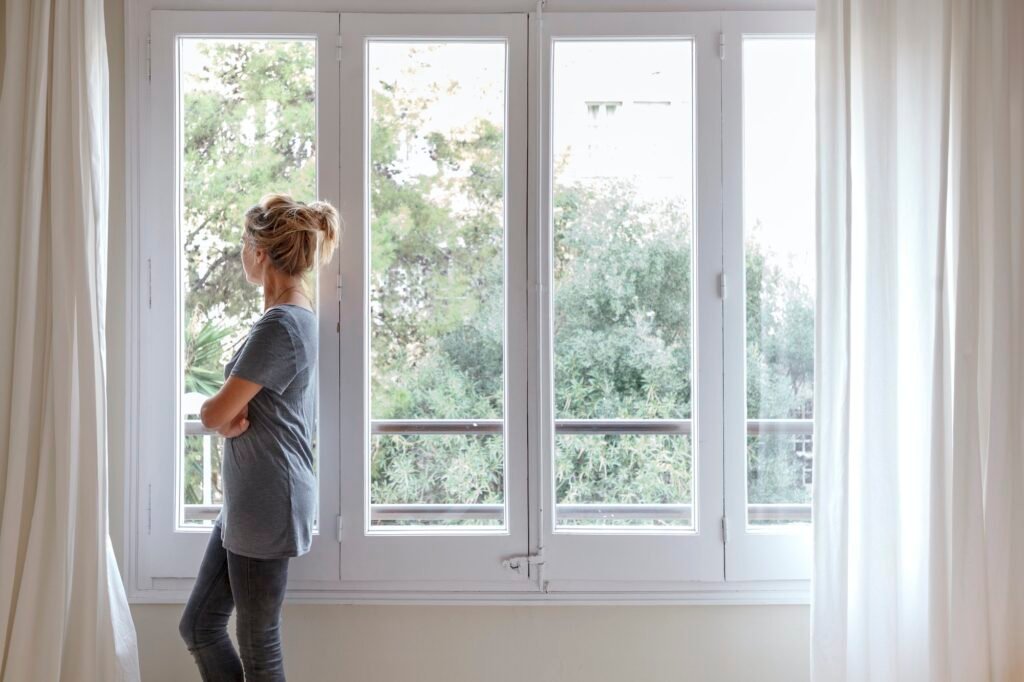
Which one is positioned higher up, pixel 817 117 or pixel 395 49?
pixel 395 49

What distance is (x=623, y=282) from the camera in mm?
1979

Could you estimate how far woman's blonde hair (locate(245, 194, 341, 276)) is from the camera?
173cm

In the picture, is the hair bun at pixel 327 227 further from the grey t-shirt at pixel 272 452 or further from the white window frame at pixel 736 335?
the white window frame at pixel 736 335

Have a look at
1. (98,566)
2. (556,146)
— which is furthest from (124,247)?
(556,146)

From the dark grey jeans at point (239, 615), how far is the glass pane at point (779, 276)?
1349 millimetres

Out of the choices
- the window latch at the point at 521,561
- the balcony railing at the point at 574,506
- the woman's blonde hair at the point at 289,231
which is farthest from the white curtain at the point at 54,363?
the window latch at the point at 521,561

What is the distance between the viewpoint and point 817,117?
1.81m

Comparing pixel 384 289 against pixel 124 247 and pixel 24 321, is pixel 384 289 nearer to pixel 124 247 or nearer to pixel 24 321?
pixel 124 247

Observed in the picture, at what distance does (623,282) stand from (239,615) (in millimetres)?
1355

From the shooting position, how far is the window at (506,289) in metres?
1.94

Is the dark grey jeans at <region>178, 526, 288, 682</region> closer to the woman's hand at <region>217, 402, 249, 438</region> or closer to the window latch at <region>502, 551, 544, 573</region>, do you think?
the woman's hand at <region>217, 402, 249, 438</region>

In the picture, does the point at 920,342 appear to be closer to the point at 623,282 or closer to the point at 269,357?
the point at 623,282

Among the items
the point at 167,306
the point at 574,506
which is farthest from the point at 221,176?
the point at 574,506

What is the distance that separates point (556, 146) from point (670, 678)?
5.22 ft
